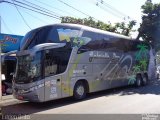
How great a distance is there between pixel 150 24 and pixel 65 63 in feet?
46.9

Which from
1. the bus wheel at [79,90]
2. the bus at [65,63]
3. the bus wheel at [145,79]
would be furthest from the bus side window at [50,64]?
the bus wheel at [145,79]

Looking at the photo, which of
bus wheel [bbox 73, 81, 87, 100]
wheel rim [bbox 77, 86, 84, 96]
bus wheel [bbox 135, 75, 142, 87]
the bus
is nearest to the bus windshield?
the bus

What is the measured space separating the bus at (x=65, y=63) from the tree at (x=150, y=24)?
7.68m

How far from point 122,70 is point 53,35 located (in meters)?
7.47

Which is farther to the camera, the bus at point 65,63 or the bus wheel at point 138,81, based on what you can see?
the bus wheel at point 138,81

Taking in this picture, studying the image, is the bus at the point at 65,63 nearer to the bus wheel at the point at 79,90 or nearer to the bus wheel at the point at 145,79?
the bus wheel at the point at 79,90

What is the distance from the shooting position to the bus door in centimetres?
1250

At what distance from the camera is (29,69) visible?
12539mm

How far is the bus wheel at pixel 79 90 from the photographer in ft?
46.8

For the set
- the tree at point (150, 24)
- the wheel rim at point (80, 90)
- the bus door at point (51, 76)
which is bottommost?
the wheel rim at point (80, 90)

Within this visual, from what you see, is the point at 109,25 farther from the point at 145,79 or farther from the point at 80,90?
the point at 80,90

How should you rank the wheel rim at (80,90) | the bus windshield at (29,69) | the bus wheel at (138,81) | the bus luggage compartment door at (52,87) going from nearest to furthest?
the bus windshield at (29,69), the bus luggage compartment door at (52,87), the wheel rim at (80,90), the bus wheel at (138,81)

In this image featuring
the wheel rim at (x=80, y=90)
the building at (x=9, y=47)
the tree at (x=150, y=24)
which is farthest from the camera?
the tree at (x=150, y=24)

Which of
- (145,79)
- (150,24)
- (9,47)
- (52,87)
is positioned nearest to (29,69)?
(52,87)
